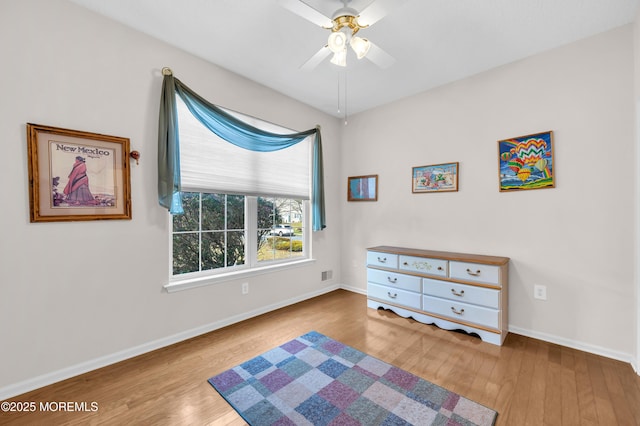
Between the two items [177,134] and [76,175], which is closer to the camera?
[76,175]

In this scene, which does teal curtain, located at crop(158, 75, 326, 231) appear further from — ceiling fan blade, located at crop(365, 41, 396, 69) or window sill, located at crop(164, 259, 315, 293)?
ceiling fan blade, located at crop(365, 41, 396, 69)

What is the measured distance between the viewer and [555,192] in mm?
2430

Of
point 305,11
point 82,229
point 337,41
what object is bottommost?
point 82,229

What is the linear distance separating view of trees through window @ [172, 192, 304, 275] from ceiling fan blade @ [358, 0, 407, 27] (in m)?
2.06

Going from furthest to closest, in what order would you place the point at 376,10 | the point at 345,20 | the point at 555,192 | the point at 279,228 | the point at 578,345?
the point at 279,228 → the point at 555,192 → the point at 578,345 → the point at 345,20 → the point at 376,10

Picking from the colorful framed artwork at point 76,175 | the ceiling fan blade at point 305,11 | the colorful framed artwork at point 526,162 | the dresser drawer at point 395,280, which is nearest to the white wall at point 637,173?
the colorful framed artwork at point 526,162

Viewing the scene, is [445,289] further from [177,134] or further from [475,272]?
[177,134]

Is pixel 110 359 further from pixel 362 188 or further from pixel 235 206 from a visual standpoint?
pixel 362 188

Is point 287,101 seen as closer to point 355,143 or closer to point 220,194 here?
point 355,143

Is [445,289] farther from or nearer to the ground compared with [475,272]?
nearer to the ground

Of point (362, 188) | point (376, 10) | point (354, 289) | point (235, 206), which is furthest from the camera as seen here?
point (354, 289)

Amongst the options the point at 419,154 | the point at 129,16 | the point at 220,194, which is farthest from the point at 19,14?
the point at 419,154

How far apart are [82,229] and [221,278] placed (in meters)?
1.20

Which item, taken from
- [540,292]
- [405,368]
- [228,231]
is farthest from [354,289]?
[540,292]
